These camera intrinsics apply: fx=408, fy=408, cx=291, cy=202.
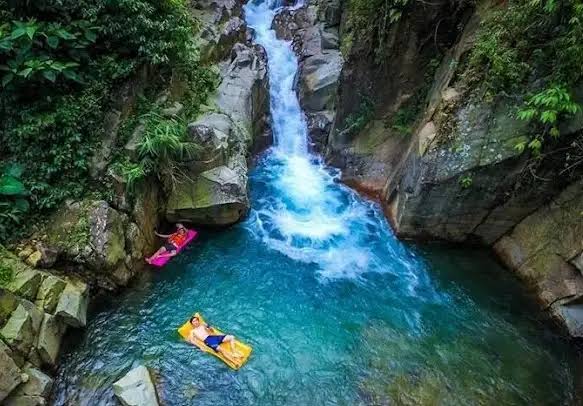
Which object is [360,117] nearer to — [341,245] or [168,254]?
[341,245]

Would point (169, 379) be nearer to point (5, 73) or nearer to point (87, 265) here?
point (87, 265)

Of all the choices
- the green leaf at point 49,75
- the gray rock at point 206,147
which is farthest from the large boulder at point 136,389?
the green leaf at point 49,75

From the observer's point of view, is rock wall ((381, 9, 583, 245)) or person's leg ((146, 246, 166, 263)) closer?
rock wall ((381, 9, 583, 245))

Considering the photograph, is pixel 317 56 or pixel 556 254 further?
pixel 317 56

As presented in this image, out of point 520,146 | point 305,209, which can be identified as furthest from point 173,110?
point 520,146

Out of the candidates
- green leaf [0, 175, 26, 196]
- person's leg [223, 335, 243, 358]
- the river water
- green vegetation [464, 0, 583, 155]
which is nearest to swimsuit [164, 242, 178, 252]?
the river water

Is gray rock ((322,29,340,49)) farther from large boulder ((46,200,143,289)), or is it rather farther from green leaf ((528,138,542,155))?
large boulder ((46,200,143,289))

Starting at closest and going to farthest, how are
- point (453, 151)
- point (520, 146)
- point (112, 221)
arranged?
point (520, 146) < point (112, 221) < point (453, 151)
